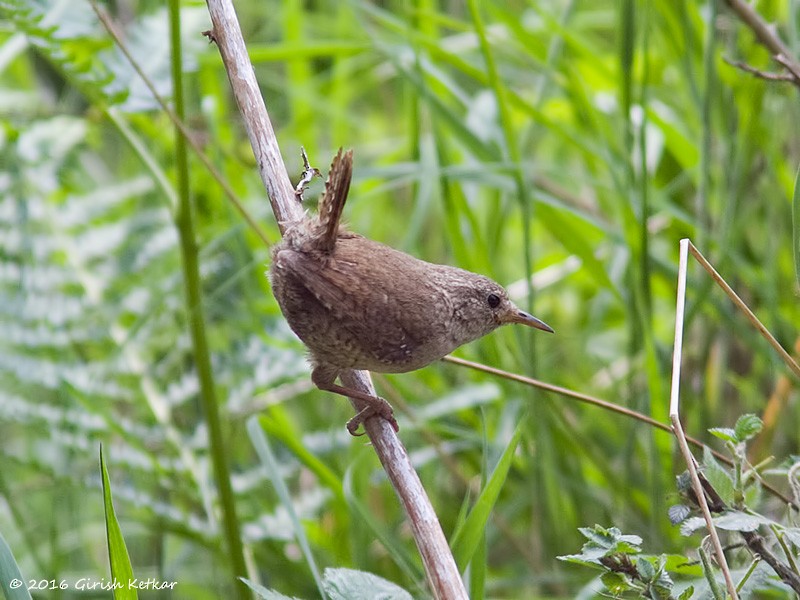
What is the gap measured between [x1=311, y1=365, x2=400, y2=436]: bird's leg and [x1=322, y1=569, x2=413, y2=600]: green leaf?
474 mm

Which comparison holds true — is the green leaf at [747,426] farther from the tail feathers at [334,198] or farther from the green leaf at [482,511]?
the tail feathers at [334,198]

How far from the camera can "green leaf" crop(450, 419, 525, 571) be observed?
1.68 m

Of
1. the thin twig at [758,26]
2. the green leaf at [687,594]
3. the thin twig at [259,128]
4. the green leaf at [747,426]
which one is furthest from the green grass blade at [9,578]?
the thin twig at [758,26]

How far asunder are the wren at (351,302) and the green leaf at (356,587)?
480mm

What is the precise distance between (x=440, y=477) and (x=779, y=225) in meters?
1.53

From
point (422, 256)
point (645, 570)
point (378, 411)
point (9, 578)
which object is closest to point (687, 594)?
point (645, 570)

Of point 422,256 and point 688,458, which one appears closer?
point 688,458

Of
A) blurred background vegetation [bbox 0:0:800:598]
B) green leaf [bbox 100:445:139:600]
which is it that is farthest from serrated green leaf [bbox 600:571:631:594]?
blurred background vegetation [bbox 0:0:800:598]

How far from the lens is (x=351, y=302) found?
1874 mm

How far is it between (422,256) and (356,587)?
8.32ft

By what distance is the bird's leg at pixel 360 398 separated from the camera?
192 cm

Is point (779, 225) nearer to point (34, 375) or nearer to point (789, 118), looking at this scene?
point (789, 118)

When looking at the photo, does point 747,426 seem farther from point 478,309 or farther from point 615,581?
point 478,309

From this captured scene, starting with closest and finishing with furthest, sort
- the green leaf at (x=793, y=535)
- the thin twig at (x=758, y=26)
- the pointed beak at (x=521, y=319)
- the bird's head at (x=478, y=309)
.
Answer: the green leaf at (x=793, y=535)
the bird's head at (x=478, y=309)
the pointed beak at (x=521, y=319)
the thin twig at (x=758, y=26)
